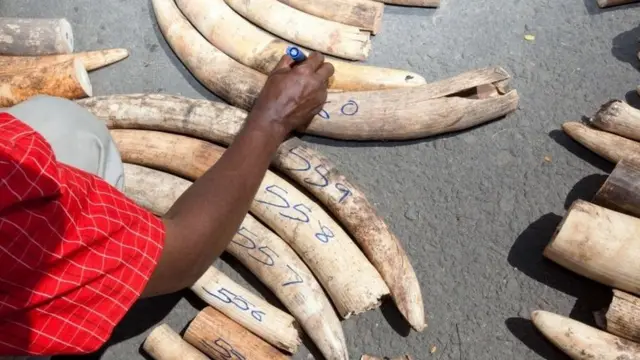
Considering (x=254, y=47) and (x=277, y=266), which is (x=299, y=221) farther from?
(x=254, y=47)

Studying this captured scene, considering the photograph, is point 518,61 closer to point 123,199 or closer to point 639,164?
point 639,164

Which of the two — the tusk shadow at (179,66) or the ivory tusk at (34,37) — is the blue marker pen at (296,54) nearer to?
the tusk shadow at (179,66)

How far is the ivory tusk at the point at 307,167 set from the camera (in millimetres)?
2244

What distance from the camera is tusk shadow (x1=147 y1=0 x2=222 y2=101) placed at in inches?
113

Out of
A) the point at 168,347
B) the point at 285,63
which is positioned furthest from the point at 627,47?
the point at 168,347

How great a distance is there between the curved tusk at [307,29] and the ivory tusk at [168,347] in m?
1.33

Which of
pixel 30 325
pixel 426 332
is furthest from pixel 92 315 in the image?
pixel 426 332

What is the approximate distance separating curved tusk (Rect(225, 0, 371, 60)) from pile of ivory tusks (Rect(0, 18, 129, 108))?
696mm

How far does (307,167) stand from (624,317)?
118cm

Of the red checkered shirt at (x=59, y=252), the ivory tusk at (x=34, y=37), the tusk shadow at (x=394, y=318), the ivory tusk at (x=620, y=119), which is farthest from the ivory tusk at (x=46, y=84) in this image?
→ the ivory tusk at (x=620, y=119)

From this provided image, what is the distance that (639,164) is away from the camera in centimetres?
218

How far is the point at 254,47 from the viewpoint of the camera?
2.73 metres

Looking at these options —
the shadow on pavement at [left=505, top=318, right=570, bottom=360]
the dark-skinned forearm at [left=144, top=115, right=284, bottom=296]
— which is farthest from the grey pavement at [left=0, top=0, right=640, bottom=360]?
the dark-skinned forearm at [left=144, top=115, right=284, bottom=296]

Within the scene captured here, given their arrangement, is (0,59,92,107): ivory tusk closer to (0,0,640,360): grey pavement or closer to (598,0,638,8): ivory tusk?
(0,0,640,360): grey pavement
